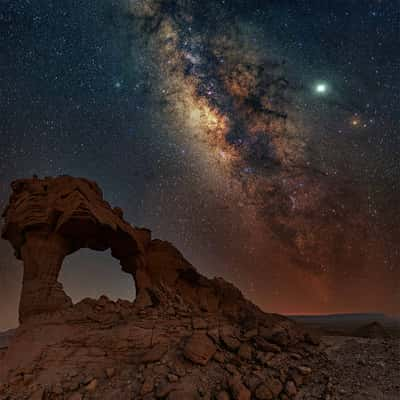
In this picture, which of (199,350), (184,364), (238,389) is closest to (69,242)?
(184,364)

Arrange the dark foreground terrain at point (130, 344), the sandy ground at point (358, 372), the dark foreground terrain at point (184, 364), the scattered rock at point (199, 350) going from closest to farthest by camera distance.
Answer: the sandy ground at point (358, 372)
the dark foreground terrain at point (184, 364)
the dark foreground terrain at point (130, 344)
the scattered rock at point (199, 350)

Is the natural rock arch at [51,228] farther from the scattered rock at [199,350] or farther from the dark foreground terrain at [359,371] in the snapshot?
the dark foreground terrain at [359,371]

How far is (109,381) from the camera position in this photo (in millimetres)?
9969

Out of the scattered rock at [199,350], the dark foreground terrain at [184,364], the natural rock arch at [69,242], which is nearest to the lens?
the dark foreground terrain at [184,364]

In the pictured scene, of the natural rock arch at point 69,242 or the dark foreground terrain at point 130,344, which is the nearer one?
the dark foreground terrain at point 130,344

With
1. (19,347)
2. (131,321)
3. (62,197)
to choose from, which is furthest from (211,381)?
(62,197)

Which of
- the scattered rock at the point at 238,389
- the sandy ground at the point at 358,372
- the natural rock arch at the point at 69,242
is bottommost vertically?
the scattered rock at the point at 238,389

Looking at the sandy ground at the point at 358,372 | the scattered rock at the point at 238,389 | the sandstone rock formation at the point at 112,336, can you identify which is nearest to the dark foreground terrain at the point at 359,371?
the sandy ground at the point at 358,372

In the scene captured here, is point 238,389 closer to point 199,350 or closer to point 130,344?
point 199,350

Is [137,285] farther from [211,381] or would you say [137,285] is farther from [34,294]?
[211,381]

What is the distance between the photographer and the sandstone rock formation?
9453mm

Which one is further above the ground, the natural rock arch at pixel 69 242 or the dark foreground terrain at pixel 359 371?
the natural rock arch at pixel 69 242

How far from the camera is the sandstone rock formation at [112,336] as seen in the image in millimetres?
9453

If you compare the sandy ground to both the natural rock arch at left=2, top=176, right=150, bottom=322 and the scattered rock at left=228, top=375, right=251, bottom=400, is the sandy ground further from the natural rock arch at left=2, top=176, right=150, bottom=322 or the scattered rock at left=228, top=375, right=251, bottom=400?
the natural rock arch at left=2, top=176, right=150, bottom=322
